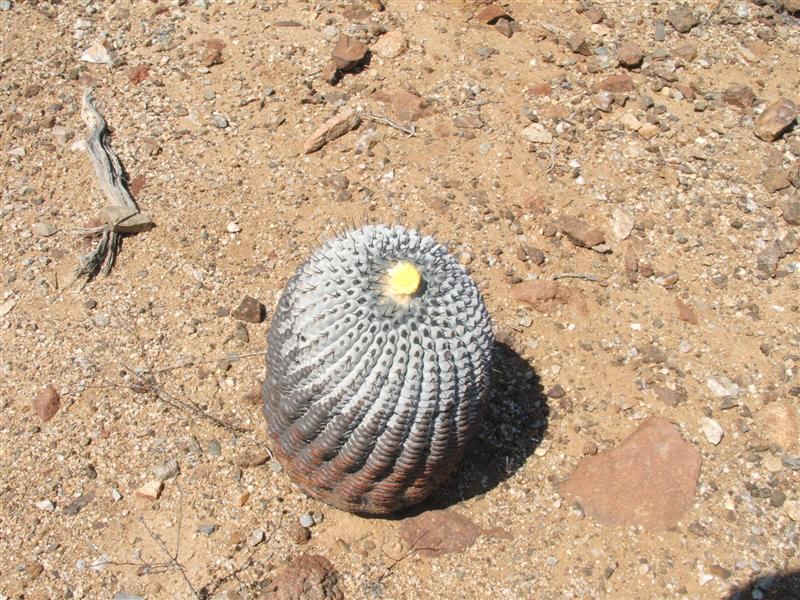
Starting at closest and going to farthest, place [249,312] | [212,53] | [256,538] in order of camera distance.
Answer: [256,538]
[249,312]
[212,53]

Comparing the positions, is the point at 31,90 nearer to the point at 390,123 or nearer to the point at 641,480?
the point at 390,123

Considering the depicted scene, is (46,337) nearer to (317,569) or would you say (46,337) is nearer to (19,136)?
(19,136)

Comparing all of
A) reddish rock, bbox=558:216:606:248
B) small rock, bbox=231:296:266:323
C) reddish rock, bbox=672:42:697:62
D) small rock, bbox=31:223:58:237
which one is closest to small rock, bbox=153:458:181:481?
small rock, bbox=231:296:266:323

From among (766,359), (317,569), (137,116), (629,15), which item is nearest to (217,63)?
(137,116)

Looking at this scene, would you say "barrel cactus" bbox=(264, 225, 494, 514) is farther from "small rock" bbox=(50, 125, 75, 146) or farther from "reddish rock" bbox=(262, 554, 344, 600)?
"small rock" bbox=(50, 125, 75, 146)

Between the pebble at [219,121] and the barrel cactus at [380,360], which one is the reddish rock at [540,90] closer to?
the pebble at [219,121]

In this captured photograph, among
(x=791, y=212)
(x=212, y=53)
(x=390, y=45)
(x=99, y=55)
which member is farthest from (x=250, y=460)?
(x=791, y=212)
